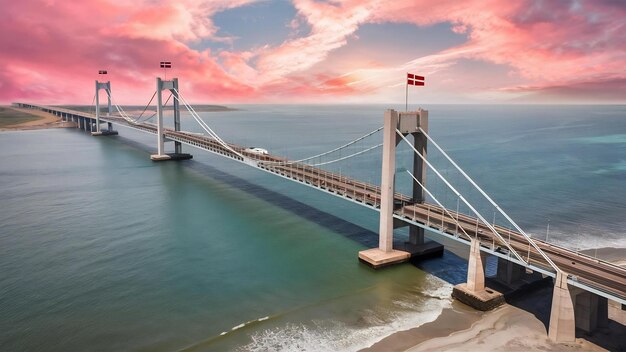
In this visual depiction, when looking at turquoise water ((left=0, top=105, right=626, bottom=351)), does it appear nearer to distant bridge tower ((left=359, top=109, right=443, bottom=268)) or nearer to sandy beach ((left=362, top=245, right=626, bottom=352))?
sandy beach ((left=362, top=245, right=626, bottom=352))

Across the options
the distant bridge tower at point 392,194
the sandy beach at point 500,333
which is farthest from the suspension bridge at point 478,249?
the sandy beach at point 500,333

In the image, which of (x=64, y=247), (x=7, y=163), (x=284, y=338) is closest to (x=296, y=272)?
(x=284, y=338)

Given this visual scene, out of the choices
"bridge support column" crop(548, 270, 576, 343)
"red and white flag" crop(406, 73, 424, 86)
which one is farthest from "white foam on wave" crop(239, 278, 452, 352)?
"red and white flag" crop(406, 73, 424, 86)

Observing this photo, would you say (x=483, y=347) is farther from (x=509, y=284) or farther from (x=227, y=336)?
(x=227, y=336)

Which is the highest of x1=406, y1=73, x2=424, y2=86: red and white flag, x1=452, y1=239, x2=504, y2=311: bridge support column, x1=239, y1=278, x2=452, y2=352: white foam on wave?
x1=406, y1=73, x2=424, y2=86: red and white flag

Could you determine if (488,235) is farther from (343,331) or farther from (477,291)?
(343,331)

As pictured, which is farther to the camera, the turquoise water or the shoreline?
the turquoise water
